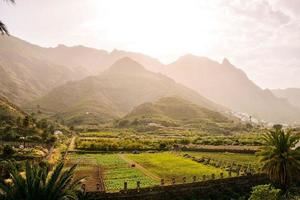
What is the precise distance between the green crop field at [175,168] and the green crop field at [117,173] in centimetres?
287

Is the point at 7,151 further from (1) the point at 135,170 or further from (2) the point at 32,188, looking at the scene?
(2) the point at 32,188

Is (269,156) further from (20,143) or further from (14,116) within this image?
(14,116)

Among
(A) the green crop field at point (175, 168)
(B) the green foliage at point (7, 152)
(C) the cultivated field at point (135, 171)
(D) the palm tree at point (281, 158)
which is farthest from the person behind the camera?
(B) the green foliage at point (7, 152)

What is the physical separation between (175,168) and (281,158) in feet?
59.8

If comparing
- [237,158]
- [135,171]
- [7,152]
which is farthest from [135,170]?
[237,158]

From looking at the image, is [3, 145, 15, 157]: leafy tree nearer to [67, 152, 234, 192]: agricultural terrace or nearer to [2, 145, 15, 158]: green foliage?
[2, 145, 15, 158]: green foliage

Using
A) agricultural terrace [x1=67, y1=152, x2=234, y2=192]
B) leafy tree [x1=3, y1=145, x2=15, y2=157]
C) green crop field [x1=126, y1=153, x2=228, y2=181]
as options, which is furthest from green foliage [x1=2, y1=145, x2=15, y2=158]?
green crop field [x1=126, y1=153, x2=228, y2=181]

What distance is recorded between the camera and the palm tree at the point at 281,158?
36281 mm

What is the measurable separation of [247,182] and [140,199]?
627 inches

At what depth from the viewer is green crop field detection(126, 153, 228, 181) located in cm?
4588

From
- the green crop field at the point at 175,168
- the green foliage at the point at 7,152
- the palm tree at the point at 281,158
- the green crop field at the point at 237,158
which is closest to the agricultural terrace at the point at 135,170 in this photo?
the green crop field at the point at 175,168

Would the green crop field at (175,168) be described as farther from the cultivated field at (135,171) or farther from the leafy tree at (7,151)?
the leafy tree at (7,151)

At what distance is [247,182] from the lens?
140 feet

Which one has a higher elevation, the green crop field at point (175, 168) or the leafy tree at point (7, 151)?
the leafy tree at point (7, 151)
